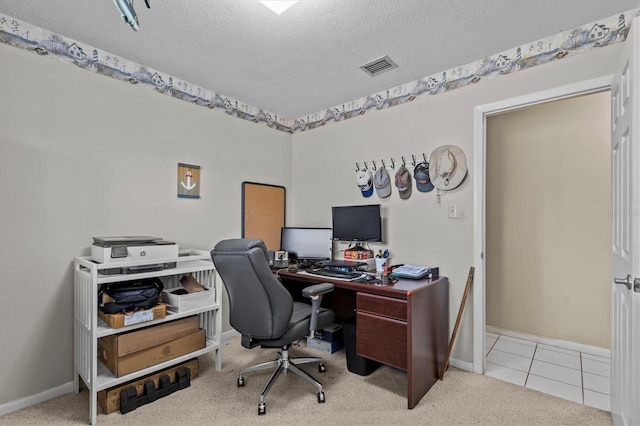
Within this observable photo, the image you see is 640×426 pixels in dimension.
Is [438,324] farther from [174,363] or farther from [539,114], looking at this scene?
[539,114]

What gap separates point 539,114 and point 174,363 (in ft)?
12.6

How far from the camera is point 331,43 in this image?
85.6 inches

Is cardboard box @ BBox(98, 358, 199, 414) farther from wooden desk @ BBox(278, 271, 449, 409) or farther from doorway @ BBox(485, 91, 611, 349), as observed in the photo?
doorway @ BBox(485, 91, 611, 349)

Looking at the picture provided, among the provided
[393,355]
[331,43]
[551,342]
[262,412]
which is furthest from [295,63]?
[551,342]

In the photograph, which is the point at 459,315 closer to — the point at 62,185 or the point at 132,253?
the point at 132,253

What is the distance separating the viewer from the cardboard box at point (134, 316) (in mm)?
1914

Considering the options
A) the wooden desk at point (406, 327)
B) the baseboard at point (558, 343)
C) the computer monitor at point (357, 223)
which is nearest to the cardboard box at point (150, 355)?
the wooden desk at point (406, 327)

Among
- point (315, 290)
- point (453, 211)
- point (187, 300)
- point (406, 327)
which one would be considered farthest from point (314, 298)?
point (453, 211)

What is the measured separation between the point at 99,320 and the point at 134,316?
0.26 meters

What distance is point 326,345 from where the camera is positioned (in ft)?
9.17

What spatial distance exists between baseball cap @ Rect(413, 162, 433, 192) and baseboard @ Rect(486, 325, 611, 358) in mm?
1809

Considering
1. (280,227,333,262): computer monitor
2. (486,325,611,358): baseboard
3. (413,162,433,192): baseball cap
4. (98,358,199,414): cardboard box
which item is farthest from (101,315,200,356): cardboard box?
(486,325,611,358): baseboard

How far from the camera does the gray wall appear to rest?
195 centimetres

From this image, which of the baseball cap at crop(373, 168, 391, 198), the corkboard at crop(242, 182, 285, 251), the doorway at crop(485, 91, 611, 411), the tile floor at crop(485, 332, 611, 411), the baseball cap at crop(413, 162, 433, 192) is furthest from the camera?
the corkboard at crop(242, 182, 285, 251)
